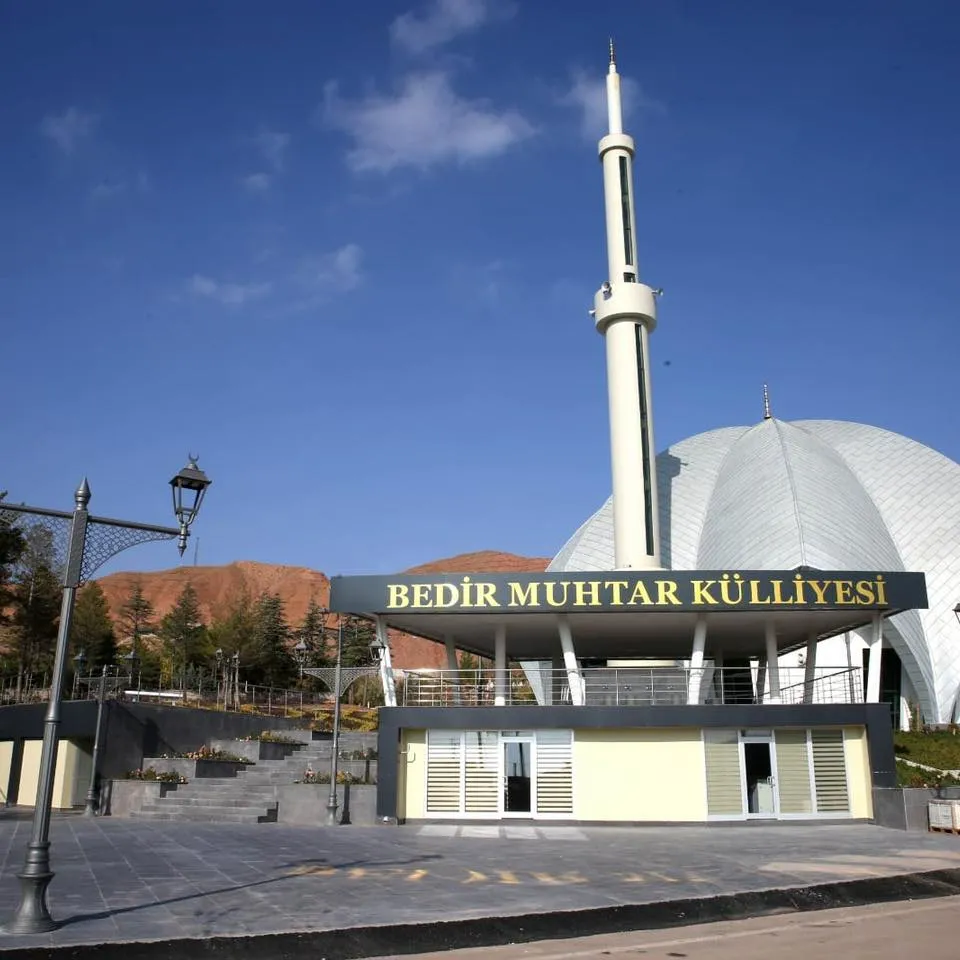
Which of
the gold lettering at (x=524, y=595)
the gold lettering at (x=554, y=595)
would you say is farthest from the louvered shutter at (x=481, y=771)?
the gold lettering at (x=554, y=595)

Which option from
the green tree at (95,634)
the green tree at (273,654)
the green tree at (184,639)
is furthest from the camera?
the green tree at (184,639)

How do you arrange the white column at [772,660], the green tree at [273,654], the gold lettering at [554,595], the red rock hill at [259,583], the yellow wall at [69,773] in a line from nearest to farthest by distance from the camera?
the gold lettering at [554,595] < the white column at [772,660] < the yellow wall at [69,773] < the green tree at [273,654] < the red rock hill at [259,583]

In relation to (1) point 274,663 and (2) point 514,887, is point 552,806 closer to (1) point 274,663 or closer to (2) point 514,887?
(2) point 514,887

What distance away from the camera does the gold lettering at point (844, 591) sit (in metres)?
24.4

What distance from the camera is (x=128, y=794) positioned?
26.1 meters

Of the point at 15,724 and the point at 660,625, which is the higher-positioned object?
the point at 660,625

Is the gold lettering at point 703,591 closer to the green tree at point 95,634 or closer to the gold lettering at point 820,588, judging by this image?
the gold lettering at point 820,588

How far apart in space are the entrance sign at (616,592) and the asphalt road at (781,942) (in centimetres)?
1332

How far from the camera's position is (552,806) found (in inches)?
910

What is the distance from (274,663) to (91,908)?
248 ft

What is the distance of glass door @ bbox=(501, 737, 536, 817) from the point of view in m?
23.2

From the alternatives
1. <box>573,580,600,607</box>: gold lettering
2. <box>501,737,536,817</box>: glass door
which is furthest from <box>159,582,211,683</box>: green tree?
<box>573,580,600,607</box>: gold lettering

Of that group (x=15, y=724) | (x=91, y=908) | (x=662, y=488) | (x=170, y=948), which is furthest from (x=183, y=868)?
(x=662, y=488)

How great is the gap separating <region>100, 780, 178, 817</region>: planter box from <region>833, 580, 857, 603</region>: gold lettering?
61.2 ft
